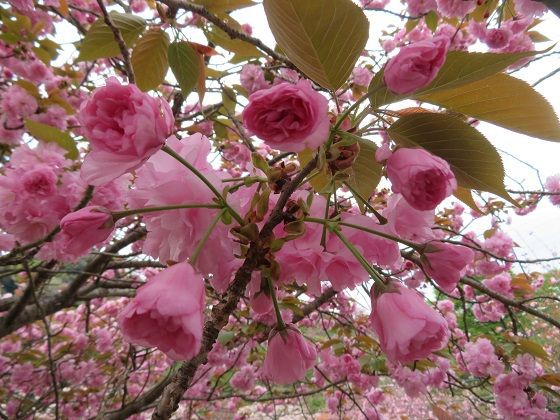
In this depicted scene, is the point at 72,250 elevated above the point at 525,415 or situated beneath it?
elevated above

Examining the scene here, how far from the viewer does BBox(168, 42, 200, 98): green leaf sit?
3.53 ft

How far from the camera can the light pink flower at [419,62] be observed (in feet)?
1.51

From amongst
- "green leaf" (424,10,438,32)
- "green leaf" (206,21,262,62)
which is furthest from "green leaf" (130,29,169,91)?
"green leaf" (424,10,438,32)

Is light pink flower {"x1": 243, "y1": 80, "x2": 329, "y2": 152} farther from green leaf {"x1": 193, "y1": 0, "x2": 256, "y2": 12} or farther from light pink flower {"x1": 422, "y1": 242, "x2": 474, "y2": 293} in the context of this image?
green leaf {"x1": 193, "y1": 0, "x2": 256, "y2": 12}

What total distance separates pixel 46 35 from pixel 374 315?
2781mm

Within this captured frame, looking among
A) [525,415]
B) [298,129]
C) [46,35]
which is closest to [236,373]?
[525,415]

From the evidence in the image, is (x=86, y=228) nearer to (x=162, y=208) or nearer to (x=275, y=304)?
(x=162, y=208)

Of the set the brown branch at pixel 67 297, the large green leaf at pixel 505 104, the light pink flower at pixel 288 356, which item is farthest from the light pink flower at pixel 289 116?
the brown branch at pixel 67 297

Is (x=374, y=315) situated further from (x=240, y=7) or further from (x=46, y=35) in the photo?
(x=46, y=35)

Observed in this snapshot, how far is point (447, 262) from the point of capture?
594mm

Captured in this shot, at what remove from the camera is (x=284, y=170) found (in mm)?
609

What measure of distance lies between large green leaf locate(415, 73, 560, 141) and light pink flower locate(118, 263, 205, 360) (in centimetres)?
45

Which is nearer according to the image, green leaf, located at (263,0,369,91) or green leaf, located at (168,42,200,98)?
green leaf, located at (263,0,369,91)

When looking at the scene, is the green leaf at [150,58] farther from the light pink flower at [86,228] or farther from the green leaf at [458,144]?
the green leaf at [458,144]
